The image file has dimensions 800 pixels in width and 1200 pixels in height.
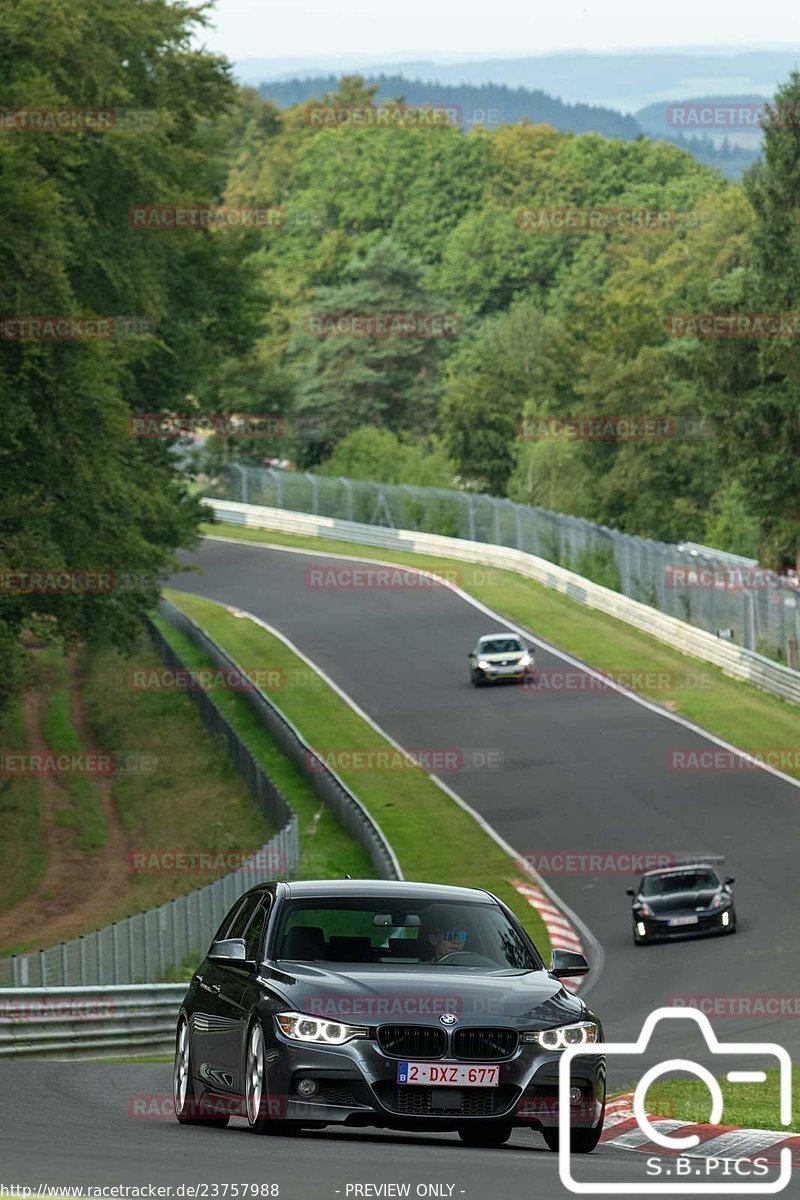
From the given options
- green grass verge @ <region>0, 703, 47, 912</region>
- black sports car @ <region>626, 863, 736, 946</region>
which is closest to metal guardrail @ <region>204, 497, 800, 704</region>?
green grass verge @ <region>0, 703, 47, 912</region>

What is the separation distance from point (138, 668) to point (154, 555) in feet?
54.6

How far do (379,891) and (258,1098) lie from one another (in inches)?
56.5

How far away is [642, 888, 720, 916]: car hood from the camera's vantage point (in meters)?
29.5

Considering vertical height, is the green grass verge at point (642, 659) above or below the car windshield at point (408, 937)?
below

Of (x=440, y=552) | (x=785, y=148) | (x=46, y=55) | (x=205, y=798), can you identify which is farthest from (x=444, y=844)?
(x=440, y=552)

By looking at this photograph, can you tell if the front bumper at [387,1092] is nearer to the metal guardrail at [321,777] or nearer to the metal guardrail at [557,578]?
the metal guardrail at [321,777]

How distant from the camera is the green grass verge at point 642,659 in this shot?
157 feet

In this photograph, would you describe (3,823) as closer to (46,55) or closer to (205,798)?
(205,798)

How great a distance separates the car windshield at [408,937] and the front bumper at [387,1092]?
0.92 metres

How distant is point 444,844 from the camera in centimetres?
3766

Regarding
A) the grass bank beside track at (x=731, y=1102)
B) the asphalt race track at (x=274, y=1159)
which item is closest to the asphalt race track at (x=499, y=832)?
the asphalt race track at (x=274, y=1159)

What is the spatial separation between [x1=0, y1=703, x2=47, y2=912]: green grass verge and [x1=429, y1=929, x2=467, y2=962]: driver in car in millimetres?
23713

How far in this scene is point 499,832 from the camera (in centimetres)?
3841

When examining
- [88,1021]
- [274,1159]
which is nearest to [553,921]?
[88,1021]
